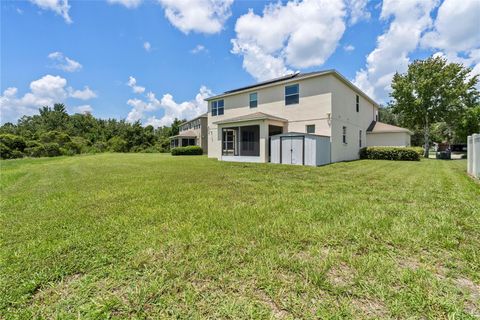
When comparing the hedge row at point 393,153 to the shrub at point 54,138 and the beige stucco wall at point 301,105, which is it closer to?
the beige stucco wall at point 301,105

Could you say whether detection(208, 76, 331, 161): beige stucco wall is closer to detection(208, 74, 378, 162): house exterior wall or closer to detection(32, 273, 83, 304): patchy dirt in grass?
detection(208, 74, 378, 162): house exterior wall

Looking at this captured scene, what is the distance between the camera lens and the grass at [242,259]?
1825 millimetres

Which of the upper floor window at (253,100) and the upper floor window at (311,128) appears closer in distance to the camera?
the upper floor window at (311,128)

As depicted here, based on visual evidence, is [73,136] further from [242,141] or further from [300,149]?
[300,149]

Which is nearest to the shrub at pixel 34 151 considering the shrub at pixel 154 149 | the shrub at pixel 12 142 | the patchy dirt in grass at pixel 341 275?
the shrub at pixel 12 142

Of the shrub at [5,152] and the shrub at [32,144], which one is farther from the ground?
the shrub at [32,144]

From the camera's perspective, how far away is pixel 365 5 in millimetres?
11750

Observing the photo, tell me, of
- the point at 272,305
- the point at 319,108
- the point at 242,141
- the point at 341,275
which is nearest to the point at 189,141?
the point at 242,141

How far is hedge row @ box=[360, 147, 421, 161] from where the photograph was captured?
1738 centimetres

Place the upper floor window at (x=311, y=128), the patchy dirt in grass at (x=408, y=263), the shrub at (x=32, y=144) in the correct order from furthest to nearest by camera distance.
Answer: the shrub at (x=32, y=144) → the upper floor window at (x=311, y=128) → the patchy dirt in grass at (x=408, y=263)

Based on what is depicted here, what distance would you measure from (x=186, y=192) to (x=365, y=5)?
14017mm

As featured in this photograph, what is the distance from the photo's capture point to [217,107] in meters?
21.0

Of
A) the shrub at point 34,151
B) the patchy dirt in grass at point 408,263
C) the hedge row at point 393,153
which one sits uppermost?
the shrub at point 34,151

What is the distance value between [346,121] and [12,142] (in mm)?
40774
